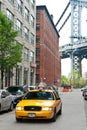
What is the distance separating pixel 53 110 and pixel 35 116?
0.96 m

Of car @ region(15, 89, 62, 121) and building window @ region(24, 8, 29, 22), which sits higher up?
building window @ region(24, 8, 29, 22)

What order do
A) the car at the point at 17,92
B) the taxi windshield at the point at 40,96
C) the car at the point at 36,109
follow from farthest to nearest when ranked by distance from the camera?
the car at the point at 17,92, the taxi windshield at the point at 40,96, the car at the point at 36,109

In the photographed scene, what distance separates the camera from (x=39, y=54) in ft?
351

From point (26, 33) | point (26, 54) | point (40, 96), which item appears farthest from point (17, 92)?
point (26, 33)

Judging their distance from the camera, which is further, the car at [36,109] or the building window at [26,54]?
the building window at [26,54]

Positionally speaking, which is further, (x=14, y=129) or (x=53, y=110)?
(x=53, y=110)

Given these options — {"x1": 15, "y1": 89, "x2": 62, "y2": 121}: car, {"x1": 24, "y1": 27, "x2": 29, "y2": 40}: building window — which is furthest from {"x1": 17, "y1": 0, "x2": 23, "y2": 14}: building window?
{"x1": 15, "y1": 89, "x2": 62, "y2": 121}: car

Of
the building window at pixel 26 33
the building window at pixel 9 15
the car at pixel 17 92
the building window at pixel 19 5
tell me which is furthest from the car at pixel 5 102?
the building window at pixel 26 33

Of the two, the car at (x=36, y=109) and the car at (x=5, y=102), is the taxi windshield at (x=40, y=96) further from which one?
the car at (x=5, y=102)

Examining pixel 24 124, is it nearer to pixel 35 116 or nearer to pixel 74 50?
pixel 35 116

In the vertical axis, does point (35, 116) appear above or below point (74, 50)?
below

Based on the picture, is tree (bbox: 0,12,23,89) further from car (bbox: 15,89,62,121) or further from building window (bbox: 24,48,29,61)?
building window (bbox: 24,48,29,61)

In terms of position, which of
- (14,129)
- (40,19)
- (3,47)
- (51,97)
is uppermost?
(40,19)

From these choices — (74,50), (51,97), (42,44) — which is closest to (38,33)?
(42,44)
